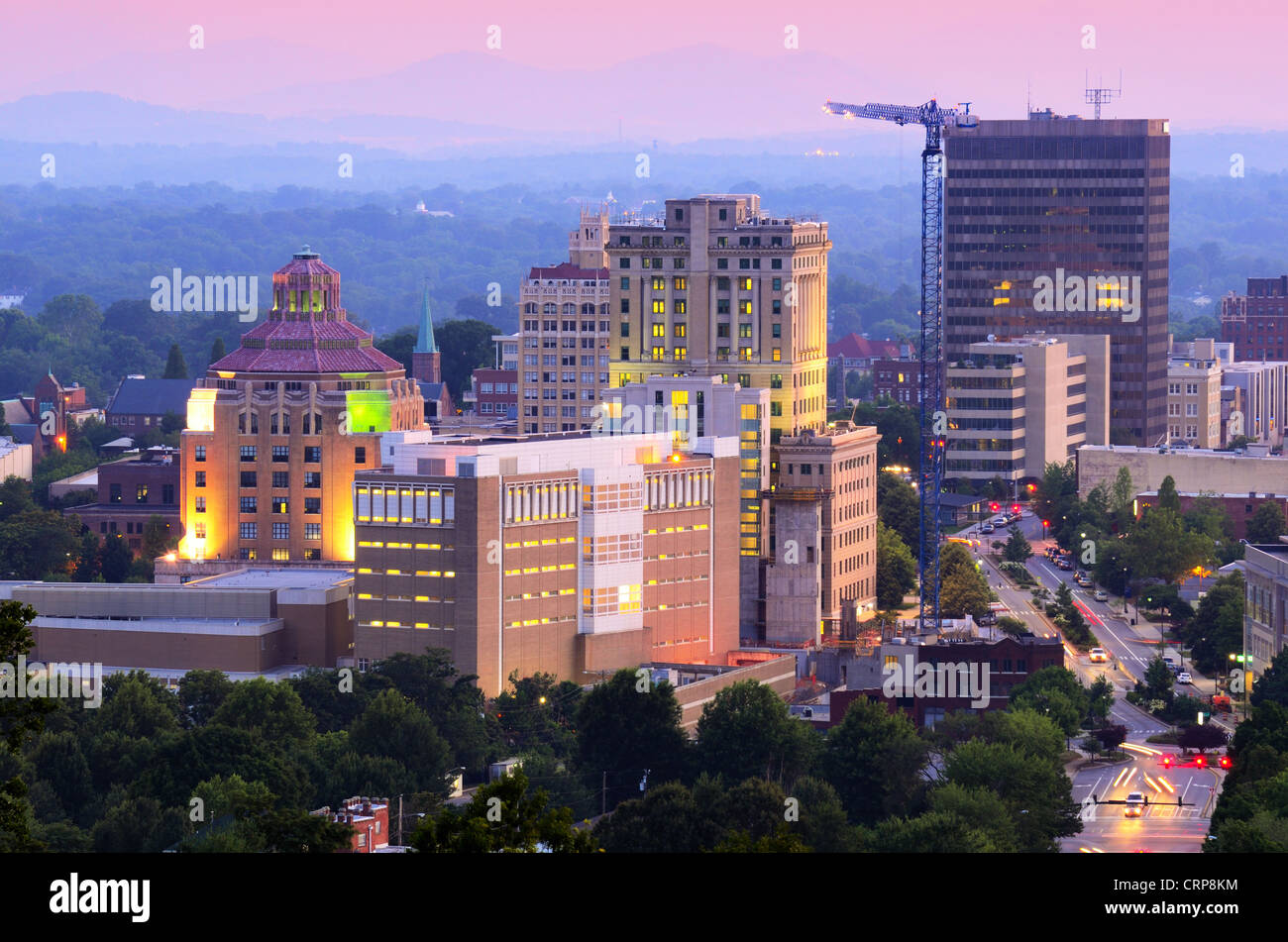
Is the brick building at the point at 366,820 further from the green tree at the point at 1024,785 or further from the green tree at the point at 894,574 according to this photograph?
the green tree at the point at 894,574

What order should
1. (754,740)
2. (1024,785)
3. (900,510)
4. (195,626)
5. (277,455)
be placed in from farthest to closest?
(900,510), (277,455), (195,626), (754,740), (1024,785)

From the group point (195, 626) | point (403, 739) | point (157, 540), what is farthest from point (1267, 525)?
point (403, 739)

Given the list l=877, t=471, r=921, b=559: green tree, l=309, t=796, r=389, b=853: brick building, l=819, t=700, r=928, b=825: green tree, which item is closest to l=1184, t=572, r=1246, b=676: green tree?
l=819, t=700, r=928, b=825: green tree

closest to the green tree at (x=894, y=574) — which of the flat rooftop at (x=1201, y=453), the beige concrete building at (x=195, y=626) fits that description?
the beige concrete building at (x=195, y=626)

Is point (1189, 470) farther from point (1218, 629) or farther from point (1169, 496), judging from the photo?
point (1218, 629)

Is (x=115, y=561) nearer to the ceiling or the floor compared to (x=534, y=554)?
nearer to the floor
